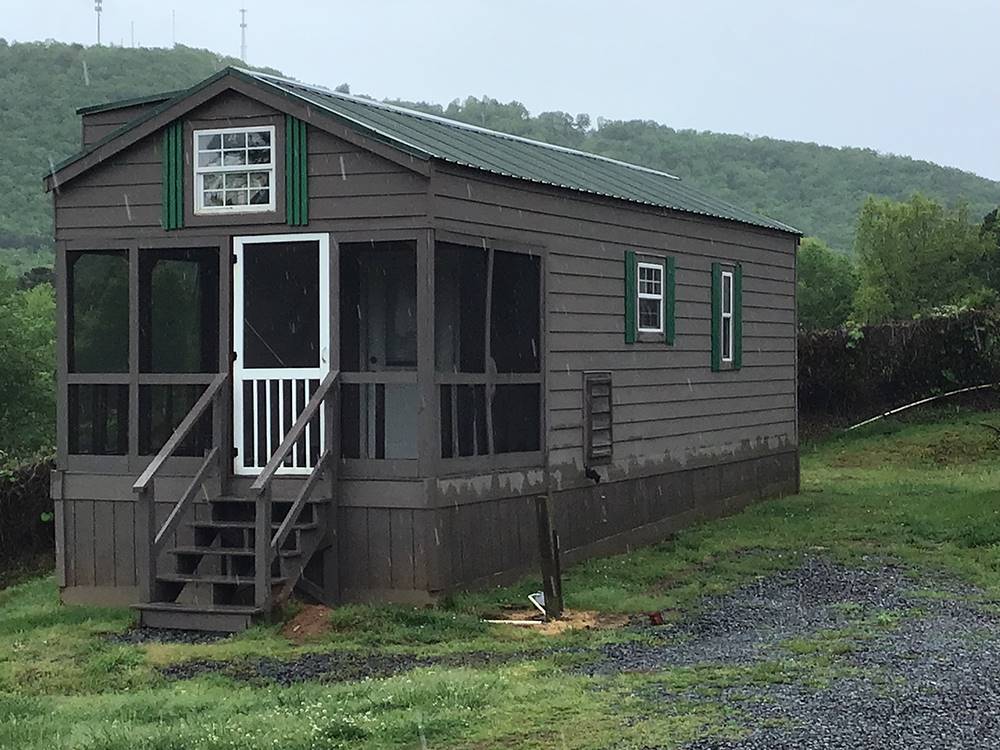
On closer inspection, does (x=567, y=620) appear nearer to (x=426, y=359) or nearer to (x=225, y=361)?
(x=426, y=359)

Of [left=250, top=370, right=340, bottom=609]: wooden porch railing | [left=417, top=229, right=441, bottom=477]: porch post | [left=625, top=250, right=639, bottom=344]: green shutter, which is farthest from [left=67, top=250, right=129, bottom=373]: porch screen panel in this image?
[left=625, top=250, right=639, bottom=344]: green shutter

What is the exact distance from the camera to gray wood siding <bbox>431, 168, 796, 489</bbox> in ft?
45.9

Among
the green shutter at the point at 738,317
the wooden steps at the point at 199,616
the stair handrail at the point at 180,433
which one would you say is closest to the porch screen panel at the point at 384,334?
the stair handrail at the point at 180,433

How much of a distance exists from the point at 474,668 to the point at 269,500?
2.68 m

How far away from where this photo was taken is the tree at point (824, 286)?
60.9m

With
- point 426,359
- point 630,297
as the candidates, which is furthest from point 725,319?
point 426,359

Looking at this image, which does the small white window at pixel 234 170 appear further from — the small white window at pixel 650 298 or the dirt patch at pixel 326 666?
the small white window at pixel 650 298

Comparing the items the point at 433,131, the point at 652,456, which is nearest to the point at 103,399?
the point at 433,131

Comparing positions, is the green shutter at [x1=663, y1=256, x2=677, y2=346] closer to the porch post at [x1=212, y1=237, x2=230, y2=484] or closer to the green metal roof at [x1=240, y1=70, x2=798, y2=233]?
the green metal roof at [x1=240, y1=70, x2=798, y2=233]

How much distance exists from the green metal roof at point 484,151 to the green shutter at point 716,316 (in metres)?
0.69

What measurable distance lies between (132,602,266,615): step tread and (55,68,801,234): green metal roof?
374cm

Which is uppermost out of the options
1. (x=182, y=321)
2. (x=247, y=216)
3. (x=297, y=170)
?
(x=297, y=170)

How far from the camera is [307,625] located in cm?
1152

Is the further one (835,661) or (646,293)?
(646,293)
